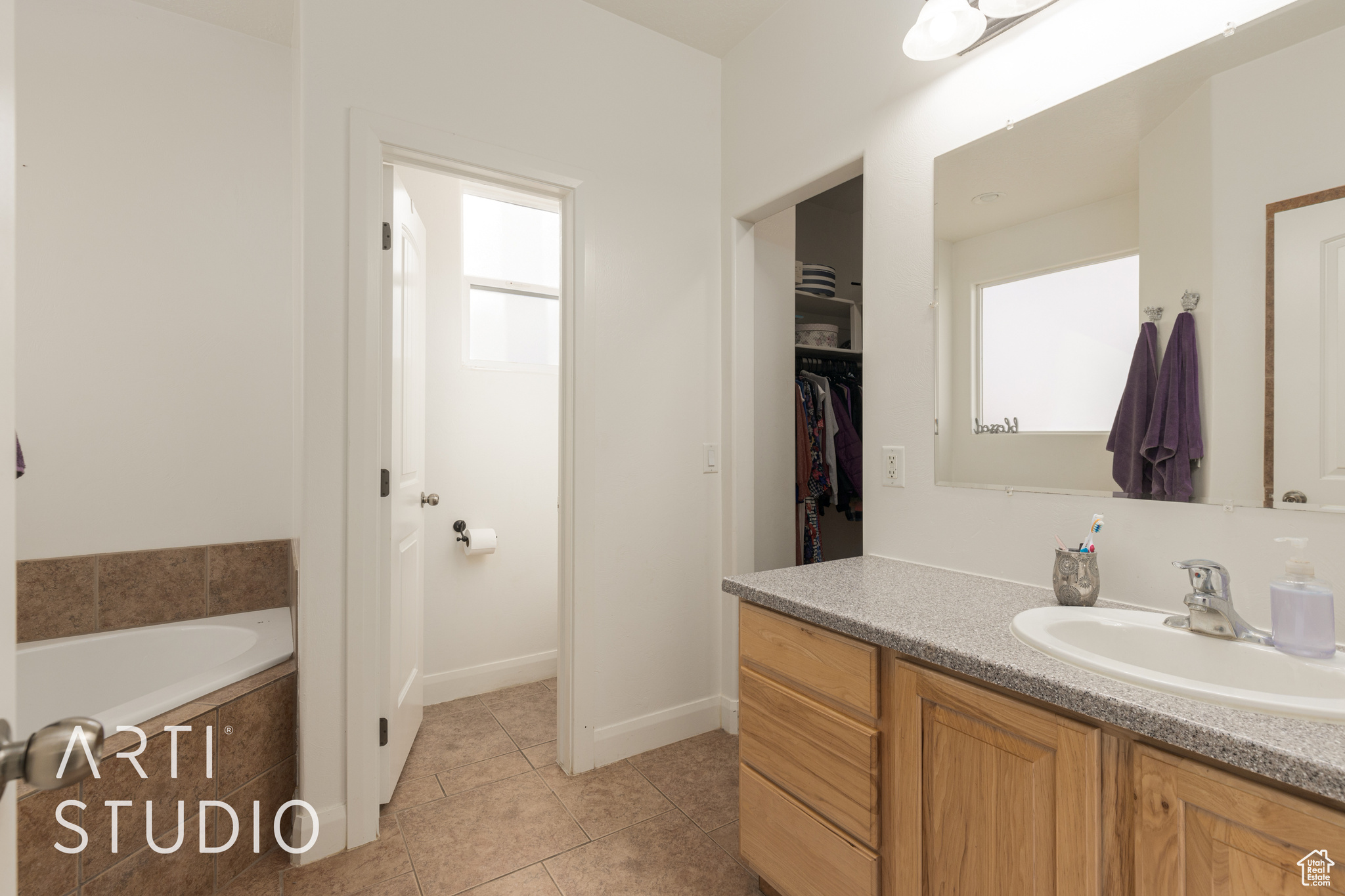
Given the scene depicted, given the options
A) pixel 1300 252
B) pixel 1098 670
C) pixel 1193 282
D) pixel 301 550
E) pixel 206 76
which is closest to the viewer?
pixel 1098 670

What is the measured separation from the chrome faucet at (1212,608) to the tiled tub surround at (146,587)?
8.81 ft

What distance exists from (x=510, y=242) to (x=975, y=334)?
215cm

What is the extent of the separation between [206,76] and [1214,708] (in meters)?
3.36

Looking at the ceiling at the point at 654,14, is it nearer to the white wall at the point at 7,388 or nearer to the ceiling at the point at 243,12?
the ceiling at the point at 243,12

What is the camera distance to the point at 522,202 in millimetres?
2859

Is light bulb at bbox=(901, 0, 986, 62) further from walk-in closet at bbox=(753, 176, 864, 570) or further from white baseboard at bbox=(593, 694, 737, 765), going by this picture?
white baseboard at bbox=(593, 694, 737, 765)

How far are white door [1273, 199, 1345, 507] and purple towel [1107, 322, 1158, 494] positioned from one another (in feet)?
0.60

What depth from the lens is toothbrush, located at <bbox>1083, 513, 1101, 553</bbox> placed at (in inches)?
47.9

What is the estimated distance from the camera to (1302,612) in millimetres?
912

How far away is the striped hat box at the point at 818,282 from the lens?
2.94 meters

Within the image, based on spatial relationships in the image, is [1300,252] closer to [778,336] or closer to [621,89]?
[778,336]

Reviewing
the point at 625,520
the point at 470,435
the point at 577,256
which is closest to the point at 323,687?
the point at 625,520

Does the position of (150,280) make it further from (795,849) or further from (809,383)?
(795,849)

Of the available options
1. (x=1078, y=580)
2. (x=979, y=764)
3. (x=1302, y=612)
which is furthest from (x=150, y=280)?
(x=1302, y=612)
